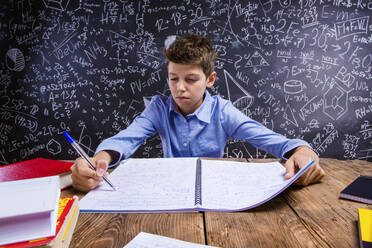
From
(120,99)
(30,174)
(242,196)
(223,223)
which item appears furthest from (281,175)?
(120,99)

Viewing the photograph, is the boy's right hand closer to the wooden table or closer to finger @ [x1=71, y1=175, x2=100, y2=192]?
finger @ [x1=71, y1=175, x2=100, y2=192]

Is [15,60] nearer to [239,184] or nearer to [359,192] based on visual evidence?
[239,184]

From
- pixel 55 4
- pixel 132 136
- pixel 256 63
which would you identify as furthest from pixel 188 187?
pixel 55 4

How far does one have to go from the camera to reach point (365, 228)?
1.38 feet

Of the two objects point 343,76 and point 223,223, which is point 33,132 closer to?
point 223,223

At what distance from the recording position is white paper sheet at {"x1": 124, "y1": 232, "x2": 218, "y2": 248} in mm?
380

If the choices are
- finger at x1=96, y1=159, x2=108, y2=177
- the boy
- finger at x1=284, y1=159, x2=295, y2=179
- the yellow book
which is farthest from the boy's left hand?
finger at x1=96, y1=159, x2=108, y2=177

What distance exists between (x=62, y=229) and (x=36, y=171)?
0.41 metres

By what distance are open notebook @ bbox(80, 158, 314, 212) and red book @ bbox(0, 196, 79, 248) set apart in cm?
8

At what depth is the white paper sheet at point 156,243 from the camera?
380 mm

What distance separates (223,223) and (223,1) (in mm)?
2376

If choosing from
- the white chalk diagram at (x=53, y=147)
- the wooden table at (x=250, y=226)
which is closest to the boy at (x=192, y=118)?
the wooden table at (x=250, y=226)

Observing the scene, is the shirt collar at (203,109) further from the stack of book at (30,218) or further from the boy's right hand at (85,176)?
the stack of book at (30,218)

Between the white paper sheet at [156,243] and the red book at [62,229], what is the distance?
0.10 m
